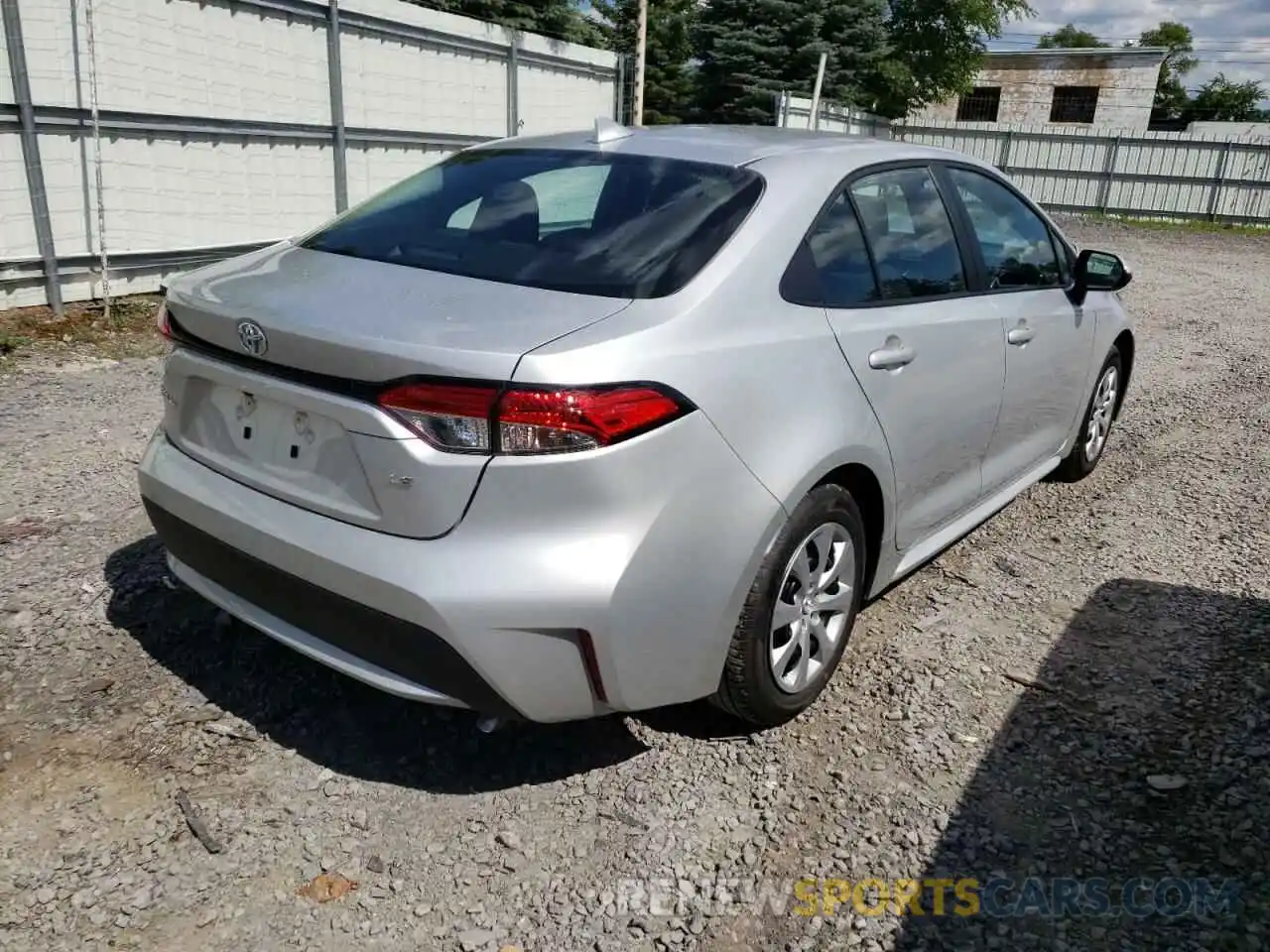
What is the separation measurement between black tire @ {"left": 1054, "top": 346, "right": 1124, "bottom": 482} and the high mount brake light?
11.2 feet

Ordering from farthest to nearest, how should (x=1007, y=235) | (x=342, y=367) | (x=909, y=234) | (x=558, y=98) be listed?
(x=558, y=98) < (x=1007, y=235) < (x=909, y=234) < (x=342, y=367)

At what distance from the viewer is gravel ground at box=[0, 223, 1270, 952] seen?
224 cm

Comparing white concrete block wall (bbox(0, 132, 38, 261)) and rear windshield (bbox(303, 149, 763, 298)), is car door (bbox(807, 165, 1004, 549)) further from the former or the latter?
white concrete block wall (bbox(0, 132, 38, 261))

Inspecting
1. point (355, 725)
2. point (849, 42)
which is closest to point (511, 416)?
point (355, 725)

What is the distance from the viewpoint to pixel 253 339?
7.87 ft

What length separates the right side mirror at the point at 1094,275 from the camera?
14.2ft

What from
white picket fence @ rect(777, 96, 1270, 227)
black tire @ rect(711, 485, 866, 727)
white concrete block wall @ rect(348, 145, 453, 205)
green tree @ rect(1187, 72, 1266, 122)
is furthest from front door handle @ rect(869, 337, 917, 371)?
green tree @ rect(1187, 72, 1266, 122)

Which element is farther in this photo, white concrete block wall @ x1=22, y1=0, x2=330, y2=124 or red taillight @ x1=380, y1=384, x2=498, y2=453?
white concrete block wall @ x1=22, y1=0, x2=330, y2=124

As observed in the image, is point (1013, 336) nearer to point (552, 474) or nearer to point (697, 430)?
point (697, 430)

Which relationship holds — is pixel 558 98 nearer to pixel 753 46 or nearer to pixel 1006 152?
pixel 753 46

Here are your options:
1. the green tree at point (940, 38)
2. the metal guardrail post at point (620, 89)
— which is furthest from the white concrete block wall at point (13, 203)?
the green tree at point (940, 38)

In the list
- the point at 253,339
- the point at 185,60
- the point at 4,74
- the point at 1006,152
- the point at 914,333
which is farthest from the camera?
the point at 1006,152

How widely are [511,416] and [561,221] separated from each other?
38.6 inches

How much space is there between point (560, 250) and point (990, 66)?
40.2 meters
